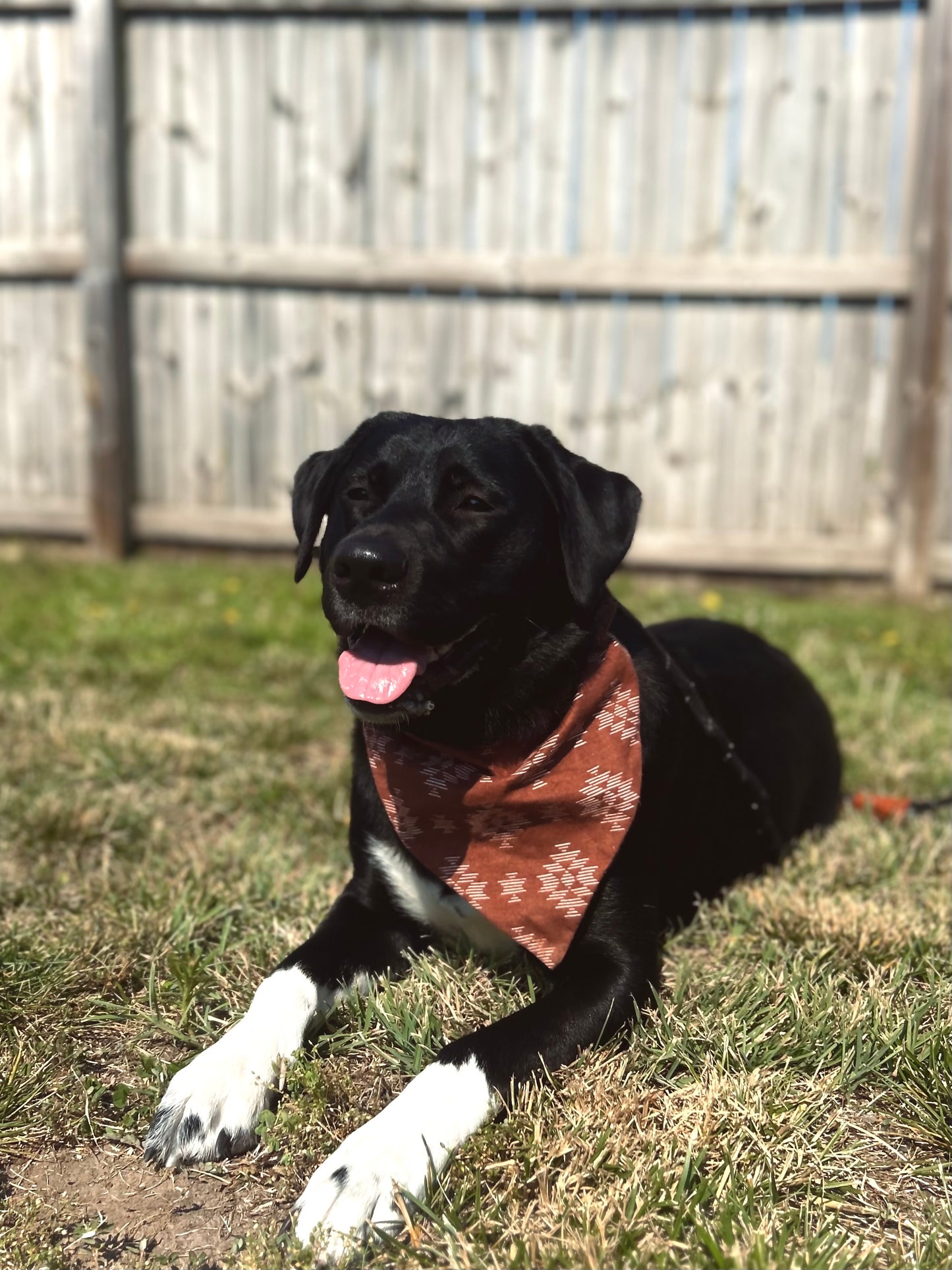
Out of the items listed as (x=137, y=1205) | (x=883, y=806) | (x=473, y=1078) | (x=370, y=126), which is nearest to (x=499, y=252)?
(x=370, y=126)

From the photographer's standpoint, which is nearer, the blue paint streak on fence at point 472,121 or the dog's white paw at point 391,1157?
the dog's white paw at point 391,1157

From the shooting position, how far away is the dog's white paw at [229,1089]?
1833 mm

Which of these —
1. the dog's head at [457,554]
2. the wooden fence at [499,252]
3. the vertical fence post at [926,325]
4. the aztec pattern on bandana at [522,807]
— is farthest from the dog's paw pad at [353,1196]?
the vertical fence post at [926,325]

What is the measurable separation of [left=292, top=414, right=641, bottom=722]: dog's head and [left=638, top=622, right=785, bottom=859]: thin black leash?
36 cm

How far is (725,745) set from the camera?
2697 mm

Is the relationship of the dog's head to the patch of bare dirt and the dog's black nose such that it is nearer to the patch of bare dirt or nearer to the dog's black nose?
the dog's black nose

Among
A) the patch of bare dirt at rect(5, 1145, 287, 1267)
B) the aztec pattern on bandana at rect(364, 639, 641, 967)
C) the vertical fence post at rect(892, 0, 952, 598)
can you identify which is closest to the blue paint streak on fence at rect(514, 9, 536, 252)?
the vertical fence post at rect(892, 0, 952, 598)

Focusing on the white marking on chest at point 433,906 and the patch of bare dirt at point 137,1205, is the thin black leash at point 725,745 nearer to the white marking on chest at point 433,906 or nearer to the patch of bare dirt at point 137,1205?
the white marking on chest at point 433,906

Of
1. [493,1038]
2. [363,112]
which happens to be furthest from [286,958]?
[363,112]

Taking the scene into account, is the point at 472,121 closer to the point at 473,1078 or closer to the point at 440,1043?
the point at 440,1043

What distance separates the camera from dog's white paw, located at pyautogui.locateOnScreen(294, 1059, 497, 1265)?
1.64 m

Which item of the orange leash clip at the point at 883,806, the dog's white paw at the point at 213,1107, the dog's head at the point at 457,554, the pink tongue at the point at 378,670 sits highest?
the dog's head at the point at 457,554

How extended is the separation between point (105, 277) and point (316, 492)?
4599mm

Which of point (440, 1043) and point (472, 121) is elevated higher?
point (472, 121)
